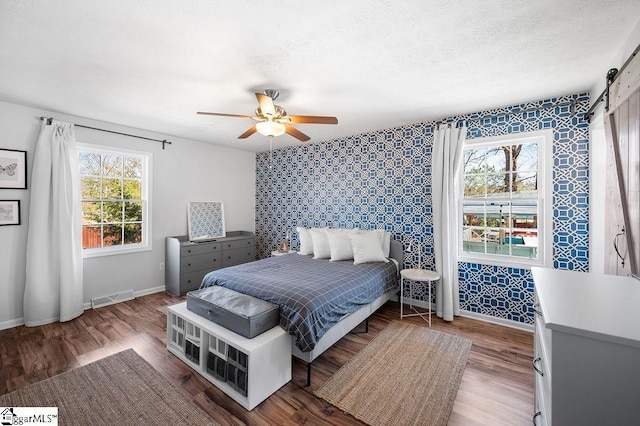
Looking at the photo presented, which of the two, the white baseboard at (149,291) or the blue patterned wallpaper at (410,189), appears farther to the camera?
the white baseboard at (149,291)

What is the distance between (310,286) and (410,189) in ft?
6.81

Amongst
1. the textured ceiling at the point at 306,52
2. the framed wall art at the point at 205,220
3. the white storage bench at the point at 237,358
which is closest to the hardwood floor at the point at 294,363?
the white storage bench at the point at 237,358

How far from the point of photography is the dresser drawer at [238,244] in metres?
4.73

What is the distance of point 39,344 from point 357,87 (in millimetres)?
3953

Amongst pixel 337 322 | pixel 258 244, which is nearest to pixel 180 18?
pixel 337 322

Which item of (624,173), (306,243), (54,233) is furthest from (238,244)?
(624,173)

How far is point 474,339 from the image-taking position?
9.25 feet

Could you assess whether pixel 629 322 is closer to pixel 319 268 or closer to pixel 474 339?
pixel 474 339

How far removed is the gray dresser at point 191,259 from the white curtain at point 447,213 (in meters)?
3.38

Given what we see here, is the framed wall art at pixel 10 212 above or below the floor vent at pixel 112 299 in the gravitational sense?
above

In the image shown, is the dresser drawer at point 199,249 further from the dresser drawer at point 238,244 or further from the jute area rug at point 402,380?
the jute area rug at point 402,380

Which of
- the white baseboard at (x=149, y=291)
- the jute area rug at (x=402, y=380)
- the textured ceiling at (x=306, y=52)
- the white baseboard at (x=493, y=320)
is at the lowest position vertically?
the jute area rug at (x=402, y=380)

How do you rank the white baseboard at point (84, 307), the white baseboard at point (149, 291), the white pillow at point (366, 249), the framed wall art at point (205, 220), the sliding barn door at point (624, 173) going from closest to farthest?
1. the sliding barn door at point (624, 173)
2. the white baseboard at point (84, 307)
3. the white pillow at point (366, 249)
4. the white baseboard at point (149, 291)
5. the framed wall art at point (205, 220)

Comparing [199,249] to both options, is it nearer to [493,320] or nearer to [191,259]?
[191,259]
